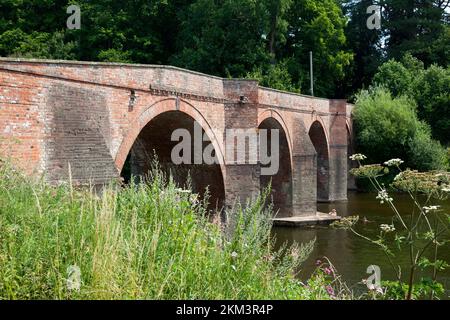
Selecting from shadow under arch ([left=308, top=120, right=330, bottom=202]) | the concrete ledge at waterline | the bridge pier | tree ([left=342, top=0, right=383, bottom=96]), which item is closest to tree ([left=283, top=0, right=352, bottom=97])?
the bridge pier

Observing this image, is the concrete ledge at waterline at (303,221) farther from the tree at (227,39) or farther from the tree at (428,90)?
the tree at (428,90)

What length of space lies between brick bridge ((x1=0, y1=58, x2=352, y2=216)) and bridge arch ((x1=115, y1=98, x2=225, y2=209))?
0.10ft

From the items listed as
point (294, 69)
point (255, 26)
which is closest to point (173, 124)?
point (255, 26)

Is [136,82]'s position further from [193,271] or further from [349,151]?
[349,151]

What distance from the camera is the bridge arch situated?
43.7ft

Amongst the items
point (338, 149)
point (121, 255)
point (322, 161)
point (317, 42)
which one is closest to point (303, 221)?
point (322, 161)

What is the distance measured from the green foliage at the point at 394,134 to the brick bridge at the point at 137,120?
602cm

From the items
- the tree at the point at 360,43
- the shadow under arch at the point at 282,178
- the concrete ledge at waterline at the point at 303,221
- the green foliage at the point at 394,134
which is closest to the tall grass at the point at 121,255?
the concrete ledge at waterline at the point at 303,221

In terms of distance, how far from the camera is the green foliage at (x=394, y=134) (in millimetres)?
28203

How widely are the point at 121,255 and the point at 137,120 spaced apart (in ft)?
24.5

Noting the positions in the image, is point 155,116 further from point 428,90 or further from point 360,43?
point 360,43

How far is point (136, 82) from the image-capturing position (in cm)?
1120

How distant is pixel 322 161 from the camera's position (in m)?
26.5
